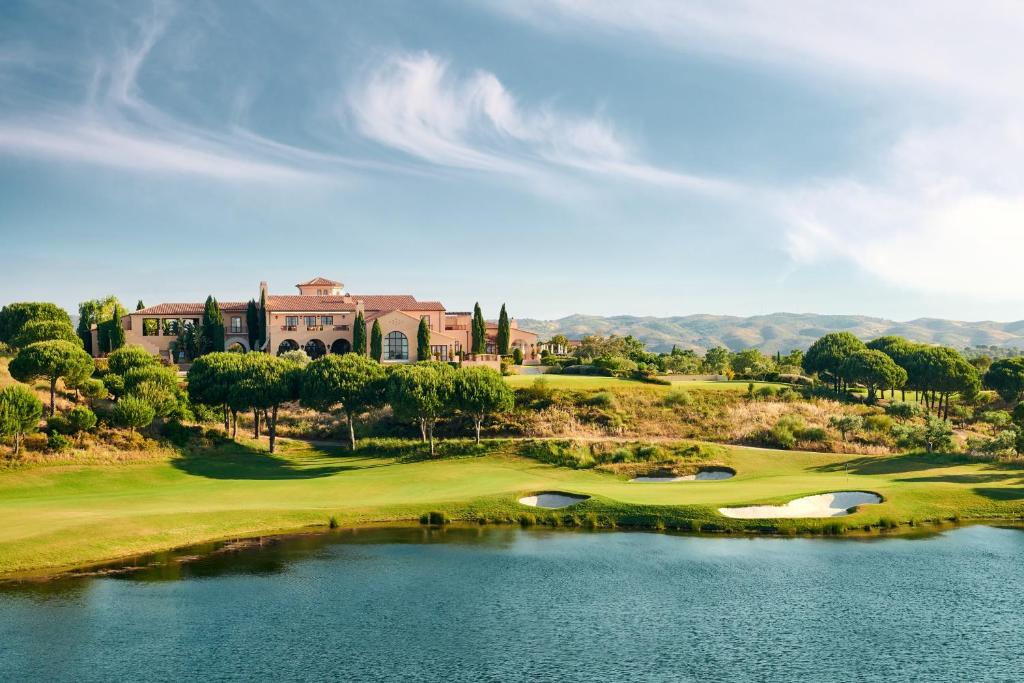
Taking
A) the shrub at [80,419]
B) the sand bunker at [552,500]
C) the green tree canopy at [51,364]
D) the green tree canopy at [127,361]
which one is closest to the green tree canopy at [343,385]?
the green tree canopy at [127,361]

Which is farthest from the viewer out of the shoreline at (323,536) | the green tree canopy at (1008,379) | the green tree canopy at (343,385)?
the green tree canopy at (1008,379)

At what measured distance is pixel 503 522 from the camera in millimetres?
45031

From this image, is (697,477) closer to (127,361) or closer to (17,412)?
(17,412)

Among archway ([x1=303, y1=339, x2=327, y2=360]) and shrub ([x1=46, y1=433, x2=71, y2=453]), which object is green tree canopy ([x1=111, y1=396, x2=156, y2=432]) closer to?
shrub ([x1=46, y1=433, x2=71, y2=453])

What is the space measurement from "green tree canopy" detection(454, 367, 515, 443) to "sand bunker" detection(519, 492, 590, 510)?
1805 centimetres

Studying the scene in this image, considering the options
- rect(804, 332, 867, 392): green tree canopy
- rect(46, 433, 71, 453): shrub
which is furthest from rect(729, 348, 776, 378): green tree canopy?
rect(46, 433, 71, 453): shrub

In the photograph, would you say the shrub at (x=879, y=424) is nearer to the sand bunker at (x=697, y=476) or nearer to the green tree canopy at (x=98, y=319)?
the sand bunker at (x=697, y=476)

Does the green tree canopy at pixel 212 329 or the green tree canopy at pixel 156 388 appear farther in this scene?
the green tree canopy at pixel 212 329

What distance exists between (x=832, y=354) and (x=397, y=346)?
5376cm

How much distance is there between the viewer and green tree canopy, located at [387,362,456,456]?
212 ft

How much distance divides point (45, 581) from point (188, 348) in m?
73.0

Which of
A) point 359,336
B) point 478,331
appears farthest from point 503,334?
point 359,336

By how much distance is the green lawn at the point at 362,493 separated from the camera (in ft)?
129

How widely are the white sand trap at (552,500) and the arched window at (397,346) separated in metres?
54.5
